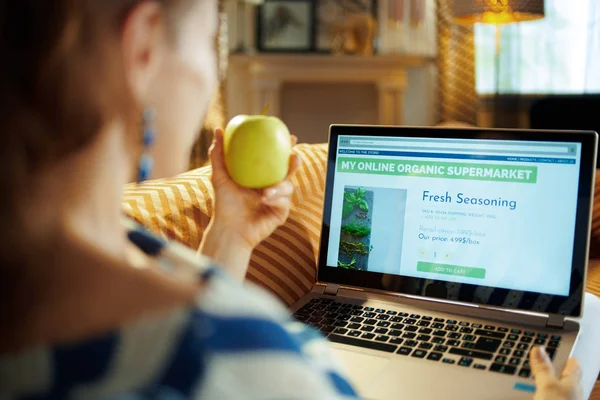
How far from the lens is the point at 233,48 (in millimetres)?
4559

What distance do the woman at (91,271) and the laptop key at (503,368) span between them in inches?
18.8

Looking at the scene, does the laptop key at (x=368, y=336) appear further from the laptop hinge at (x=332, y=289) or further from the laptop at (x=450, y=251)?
the laptop hinge at (x=332, y=289)

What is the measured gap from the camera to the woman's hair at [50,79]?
1.27 ft

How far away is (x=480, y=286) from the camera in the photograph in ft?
3.41

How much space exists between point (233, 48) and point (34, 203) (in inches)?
169

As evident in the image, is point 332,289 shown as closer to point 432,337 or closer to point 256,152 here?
point 432,337

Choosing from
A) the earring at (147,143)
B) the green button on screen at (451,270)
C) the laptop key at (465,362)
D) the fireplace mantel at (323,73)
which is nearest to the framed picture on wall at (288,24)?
the fireplace mantel at (323,73)

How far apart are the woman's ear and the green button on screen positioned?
A: 725 millimetres

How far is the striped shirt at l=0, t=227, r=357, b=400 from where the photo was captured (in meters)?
0.39

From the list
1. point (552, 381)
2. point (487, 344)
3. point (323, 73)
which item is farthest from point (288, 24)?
point (552, 381)

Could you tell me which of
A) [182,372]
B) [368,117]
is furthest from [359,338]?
[368,117]

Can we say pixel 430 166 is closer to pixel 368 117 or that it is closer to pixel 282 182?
pixel 282 182

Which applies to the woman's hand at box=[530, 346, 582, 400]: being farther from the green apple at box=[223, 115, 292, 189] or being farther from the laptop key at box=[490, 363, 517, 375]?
the green apple at box=[223, 115, 292, 189]

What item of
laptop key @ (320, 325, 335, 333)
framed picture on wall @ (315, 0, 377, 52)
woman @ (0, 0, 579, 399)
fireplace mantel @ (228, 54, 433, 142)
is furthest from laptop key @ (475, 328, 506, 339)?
framed picture on wall @ (315, 0, 377, 52)
